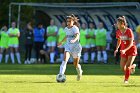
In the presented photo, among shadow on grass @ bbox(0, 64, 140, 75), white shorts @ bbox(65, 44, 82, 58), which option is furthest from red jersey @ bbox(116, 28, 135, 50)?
shadow on grass @ bbox(0, 64, 140, 75)

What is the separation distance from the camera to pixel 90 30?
37.6 meters

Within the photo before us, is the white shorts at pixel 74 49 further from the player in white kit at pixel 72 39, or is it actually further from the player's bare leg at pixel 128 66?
the player's bare leg at pixel 128 66

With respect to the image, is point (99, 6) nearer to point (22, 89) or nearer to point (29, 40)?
point (29, 40)

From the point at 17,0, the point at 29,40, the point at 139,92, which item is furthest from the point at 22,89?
the point at 17,0

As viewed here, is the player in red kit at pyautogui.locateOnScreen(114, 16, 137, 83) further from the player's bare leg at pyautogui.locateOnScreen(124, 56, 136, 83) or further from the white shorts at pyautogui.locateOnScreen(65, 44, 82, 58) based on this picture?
the white shorts at pyautogui.locateOnScreen(65, 44, 82, 58)

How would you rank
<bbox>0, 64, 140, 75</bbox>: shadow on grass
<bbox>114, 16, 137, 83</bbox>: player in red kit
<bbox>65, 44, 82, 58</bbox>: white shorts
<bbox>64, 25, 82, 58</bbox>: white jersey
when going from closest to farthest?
<bbox>114, 16, 137, 83</bbox>: player in red kit → <bbox>64, 25, 82, 58</bbox>: white jersey → <bbox>65, 44, 82, 58</bbox>: white shorts → <bbox>0, 64, 140, 75</bbox>: shadow on grass

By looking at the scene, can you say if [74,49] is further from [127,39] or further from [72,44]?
[127,39]

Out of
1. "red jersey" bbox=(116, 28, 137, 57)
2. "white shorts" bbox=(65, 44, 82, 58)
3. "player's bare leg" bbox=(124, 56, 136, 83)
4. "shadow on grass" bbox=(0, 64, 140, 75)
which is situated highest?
"red jersey" bbox=(116, 28, 137, 57)

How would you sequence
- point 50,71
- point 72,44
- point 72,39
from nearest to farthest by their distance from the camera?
point 72,39 < point 72,44 < point 50,71

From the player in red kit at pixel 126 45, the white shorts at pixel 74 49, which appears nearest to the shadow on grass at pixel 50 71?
the white shorts at pixel 74 49

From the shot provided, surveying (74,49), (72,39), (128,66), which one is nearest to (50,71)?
(74,49)

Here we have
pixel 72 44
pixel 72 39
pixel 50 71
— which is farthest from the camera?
pixel 50 71

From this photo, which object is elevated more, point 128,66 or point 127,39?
point 127,39

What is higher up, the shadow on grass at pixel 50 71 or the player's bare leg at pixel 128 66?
the player's bare leg at pixel 128 66
